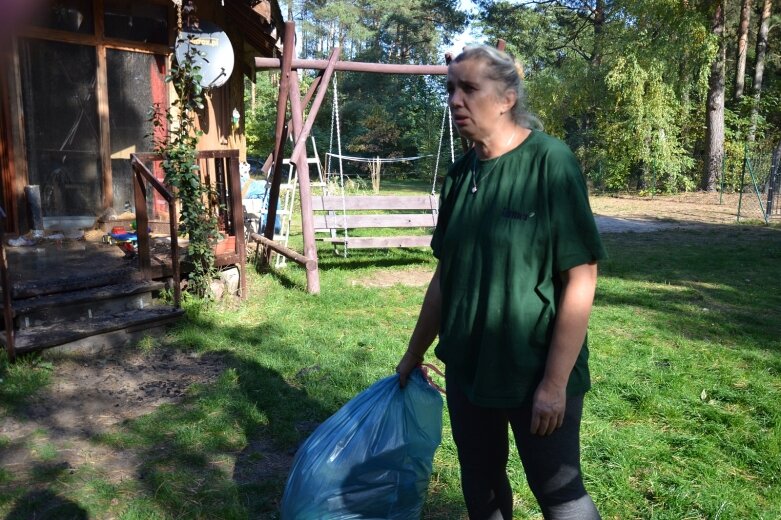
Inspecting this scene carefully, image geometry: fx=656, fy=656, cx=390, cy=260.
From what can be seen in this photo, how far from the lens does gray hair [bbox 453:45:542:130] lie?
5.66 ft

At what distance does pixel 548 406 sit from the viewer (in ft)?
5.34

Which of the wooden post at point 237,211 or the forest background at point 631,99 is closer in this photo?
the wooden post at point 237,211

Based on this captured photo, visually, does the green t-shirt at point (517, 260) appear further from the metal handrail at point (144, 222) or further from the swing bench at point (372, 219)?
the swing bench at point (372, 219)

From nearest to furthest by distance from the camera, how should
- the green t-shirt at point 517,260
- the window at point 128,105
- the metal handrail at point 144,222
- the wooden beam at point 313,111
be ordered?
the green t-shirt at point 517,260 → the metal handrail at point 144,222 → the wooden beam at point 313,111 → the window at point 128,105

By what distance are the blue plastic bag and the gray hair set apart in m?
0.90

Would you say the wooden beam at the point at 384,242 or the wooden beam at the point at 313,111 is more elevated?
the wooden beam at the point at 313,111

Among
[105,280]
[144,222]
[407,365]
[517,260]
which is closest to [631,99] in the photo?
[144,222]

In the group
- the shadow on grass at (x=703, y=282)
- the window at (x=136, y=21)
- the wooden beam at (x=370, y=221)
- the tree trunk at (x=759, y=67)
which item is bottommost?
the shadow on grass at (x=703, y=282)

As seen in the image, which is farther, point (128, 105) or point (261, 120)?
point (261, 120)

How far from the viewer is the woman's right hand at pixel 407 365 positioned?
2.14 metres

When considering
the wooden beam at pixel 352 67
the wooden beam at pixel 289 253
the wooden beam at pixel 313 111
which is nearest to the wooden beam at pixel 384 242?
the wooden beam at pixel 289 253

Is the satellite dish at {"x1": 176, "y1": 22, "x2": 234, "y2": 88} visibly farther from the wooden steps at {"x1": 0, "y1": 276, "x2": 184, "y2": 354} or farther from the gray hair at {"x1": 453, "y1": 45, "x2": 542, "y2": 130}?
the gray hair at {"x1": 453, "y1": 45, "x2": 542, "y2": 130}

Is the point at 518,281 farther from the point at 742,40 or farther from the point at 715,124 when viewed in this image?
the point at 742,40

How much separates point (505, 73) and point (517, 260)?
0.50m
